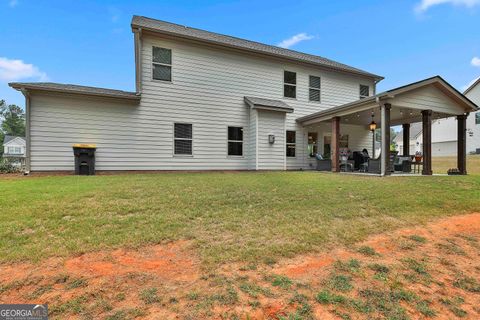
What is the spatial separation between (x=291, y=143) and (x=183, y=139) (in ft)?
18.4

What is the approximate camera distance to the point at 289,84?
44.3 feet

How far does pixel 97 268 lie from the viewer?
2.52 meters

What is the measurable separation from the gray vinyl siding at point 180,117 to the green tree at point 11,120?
211 ft

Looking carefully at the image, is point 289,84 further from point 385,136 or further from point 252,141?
point 385,136

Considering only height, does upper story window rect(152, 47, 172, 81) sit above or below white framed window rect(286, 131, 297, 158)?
above

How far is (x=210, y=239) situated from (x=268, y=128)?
906cm

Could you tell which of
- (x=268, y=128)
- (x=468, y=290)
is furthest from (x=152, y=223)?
(x=268, y=128)

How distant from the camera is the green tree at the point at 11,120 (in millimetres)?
56656

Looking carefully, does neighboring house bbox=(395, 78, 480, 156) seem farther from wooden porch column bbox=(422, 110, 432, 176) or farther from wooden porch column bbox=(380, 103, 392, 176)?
wooden porch column bbox=(380, 103, 392, 176)

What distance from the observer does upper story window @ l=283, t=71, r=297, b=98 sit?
13406 millimetres

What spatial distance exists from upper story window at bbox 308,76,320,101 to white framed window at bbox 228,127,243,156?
15.5 feet

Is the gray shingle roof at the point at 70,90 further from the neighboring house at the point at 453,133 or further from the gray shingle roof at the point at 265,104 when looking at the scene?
the neighboring house at the point at 453,133

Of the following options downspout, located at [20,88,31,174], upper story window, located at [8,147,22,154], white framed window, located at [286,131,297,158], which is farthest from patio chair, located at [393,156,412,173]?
upper story window, located at [8,147,22,154]

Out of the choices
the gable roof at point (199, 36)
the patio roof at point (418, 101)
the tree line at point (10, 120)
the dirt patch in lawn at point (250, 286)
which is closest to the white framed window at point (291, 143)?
the patio roof at point (418, 101)
